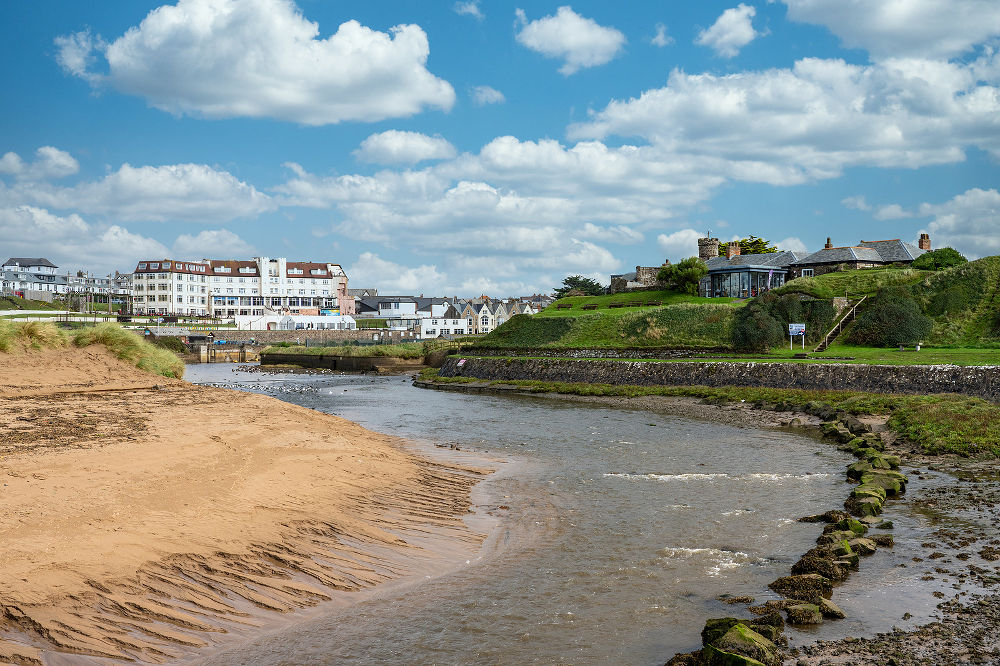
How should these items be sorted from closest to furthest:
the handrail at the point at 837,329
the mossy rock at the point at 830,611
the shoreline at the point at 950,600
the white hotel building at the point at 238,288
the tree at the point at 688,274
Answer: the shoreline at the point at 950,600, the mossy rock at the point at 830,611, the handrail at the point at 837,329, the tree at the point at 688,274, the white hotel building at the point at 238,288

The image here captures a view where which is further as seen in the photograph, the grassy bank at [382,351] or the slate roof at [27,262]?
the slate roof at [27,262]

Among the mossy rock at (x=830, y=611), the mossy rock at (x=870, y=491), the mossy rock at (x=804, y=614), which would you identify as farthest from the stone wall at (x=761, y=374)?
the mossy rock at (x=804, y=614)

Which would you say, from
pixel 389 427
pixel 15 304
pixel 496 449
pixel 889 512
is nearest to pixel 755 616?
pixel 889 512

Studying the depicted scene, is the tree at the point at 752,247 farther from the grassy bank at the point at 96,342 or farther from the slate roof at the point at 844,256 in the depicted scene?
the grassy bank at the point at 96,342

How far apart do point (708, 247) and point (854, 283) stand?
31568 millimetres

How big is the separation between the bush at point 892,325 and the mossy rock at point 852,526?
109 ft

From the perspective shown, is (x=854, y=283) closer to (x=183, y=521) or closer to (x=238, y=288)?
(x=183, y=521)

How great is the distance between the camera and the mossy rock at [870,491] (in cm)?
1502

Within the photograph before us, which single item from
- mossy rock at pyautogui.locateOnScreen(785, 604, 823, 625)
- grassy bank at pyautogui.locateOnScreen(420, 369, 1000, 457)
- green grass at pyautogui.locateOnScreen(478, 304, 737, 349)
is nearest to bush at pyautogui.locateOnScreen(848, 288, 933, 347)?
green grass at pyautogui.locateOnScreen(478, 304, 737, 349)

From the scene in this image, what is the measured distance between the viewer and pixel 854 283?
5344cm

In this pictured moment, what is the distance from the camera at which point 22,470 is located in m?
11.4

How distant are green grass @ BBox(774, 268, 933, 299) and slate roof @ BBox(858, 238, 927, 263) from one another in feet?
29.7

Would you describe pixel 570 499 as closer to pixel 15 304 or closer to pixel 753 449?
pixel 753 449

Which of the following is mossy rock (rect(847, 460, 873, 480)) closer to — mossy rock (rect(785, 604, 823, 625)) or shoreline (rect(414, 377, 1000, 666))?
shoreline (rect(414, 377, 1000, 666))
